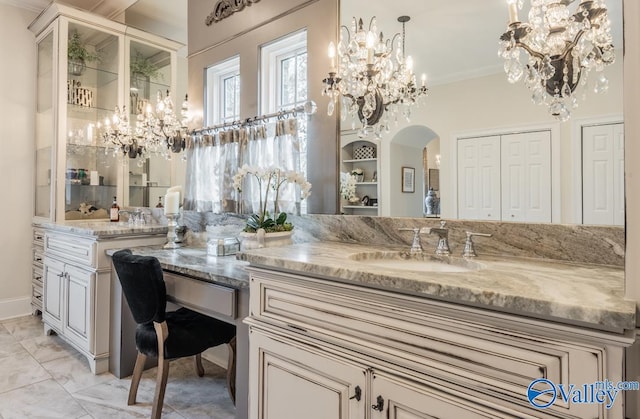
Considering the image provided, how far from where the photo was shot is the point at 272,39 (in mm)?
2354

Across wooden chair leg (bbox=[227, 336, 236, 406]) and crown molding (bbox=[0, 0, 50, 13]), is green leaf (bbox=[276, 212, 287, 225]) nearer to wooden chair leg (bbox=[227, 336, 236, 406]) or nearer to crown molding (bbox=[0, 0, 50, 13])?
wooden chair leg (bbox=[227, 336, 236, 406])

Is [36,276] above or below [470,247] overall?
below

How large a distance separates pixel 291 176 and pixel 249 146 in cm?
55

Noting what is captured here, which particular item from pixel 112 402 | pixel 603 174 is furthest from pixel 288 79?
pixel 112 402

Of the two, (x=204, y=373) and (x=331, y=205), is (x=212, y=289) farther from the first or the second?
(x=204, y=373)

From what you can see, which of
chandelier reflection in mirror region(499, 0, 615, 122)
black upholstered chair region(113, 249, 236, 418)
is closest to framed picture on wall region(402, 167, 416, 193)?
chandelier reflection in mirror region(499, 0, 615, 122)

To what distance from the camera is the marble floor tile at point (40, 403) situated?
2008 mm

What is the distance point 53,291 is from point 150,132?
1515 mm

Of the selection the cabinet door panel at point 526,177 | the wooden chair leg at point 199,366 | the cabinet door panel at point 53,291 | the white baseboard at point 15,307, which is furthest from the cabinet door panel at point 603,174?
the white baseboard at point 15,307

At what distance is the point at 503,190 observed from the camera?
1426mm

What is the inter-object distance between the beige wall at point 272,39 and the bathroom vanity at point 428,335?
769 mm

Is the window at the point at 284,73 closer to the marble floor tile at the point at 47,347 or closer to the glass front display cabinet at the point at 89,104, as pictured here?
the glass front display cabinet at the point at 89,104

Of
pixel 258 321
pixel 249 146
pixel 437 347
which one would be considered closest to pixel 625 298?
pixel 437 347

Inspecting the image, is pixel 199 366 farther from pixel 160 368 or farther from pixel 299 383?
pixel 299 383
